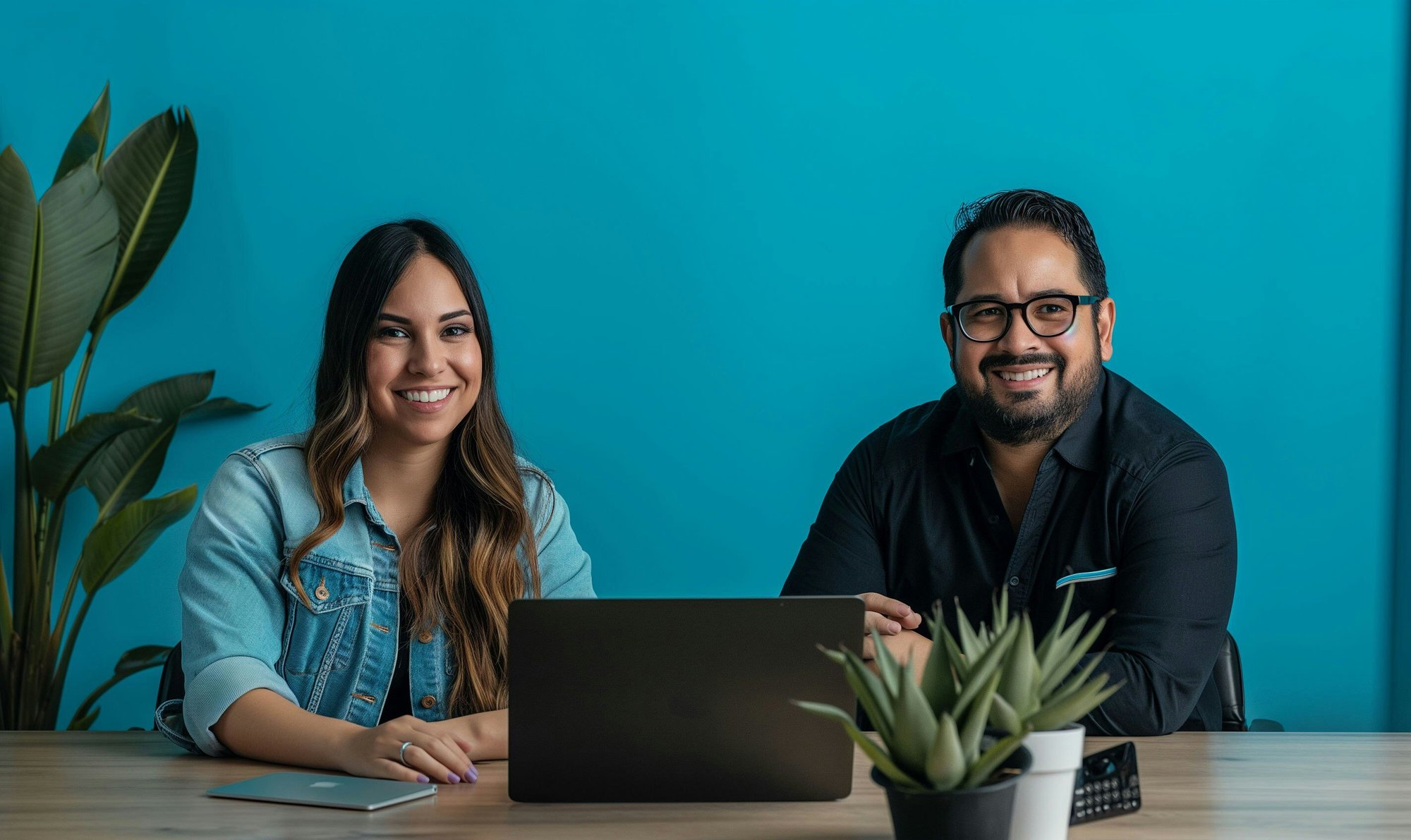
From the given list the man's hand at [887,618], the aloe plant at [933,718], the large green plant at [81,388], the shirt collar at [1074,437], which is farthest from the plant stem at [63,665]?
the aloe plant at [933,718]

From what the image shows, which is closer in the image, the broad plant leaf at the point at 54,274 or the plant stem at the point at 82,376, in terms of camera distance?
the broad plant leaf at the point at 54,274

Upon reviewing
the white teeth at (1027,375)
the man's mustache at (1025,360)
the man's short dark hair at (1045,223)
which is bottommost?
the white teeth at (1027,375)

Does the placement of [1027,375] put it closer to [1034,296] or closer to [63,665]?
[1034,296]

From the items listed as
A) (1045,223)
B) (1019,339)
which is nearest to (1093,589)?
(1019,339)

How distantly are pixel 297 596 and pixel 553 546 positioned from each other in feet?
1.31

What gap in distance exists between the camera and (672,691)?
3.98 ft

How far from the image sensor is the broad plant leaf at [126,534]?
104 inches

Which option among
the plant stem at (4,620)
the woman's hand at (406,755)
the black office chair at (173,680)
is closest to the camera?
the woman's hand at (406,755)

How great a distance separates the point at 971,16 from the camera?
2.93 m

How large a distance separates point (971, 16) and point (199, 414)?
84.2 inches

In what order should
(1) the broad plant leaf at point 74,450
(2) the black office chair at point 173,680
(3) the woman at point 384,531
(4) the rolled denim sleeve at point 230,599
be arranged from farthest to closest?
(1) the broad plant leaf at point 74,450, (2) the black office chair at point 173,680, (3) the woman at point 384,531, (4) the rolled denim sleeve at point 230,599

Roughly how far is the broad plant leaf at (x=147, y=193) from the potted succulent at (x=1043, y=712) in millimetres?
2446

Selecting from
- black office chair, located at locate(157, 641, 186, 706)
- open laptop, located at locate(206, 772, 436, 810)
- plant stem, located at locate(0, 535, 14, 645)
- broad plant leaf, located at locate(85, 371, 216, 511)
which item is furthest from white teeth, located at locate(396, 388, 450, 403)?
plant stem, located at locate(0, 535, 14, 645)

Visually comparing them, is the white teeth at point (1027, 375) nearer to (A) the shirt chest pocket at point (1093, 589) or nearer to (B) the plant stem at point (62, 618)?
(A) the shirt chest pocket at point (1093, 589)
